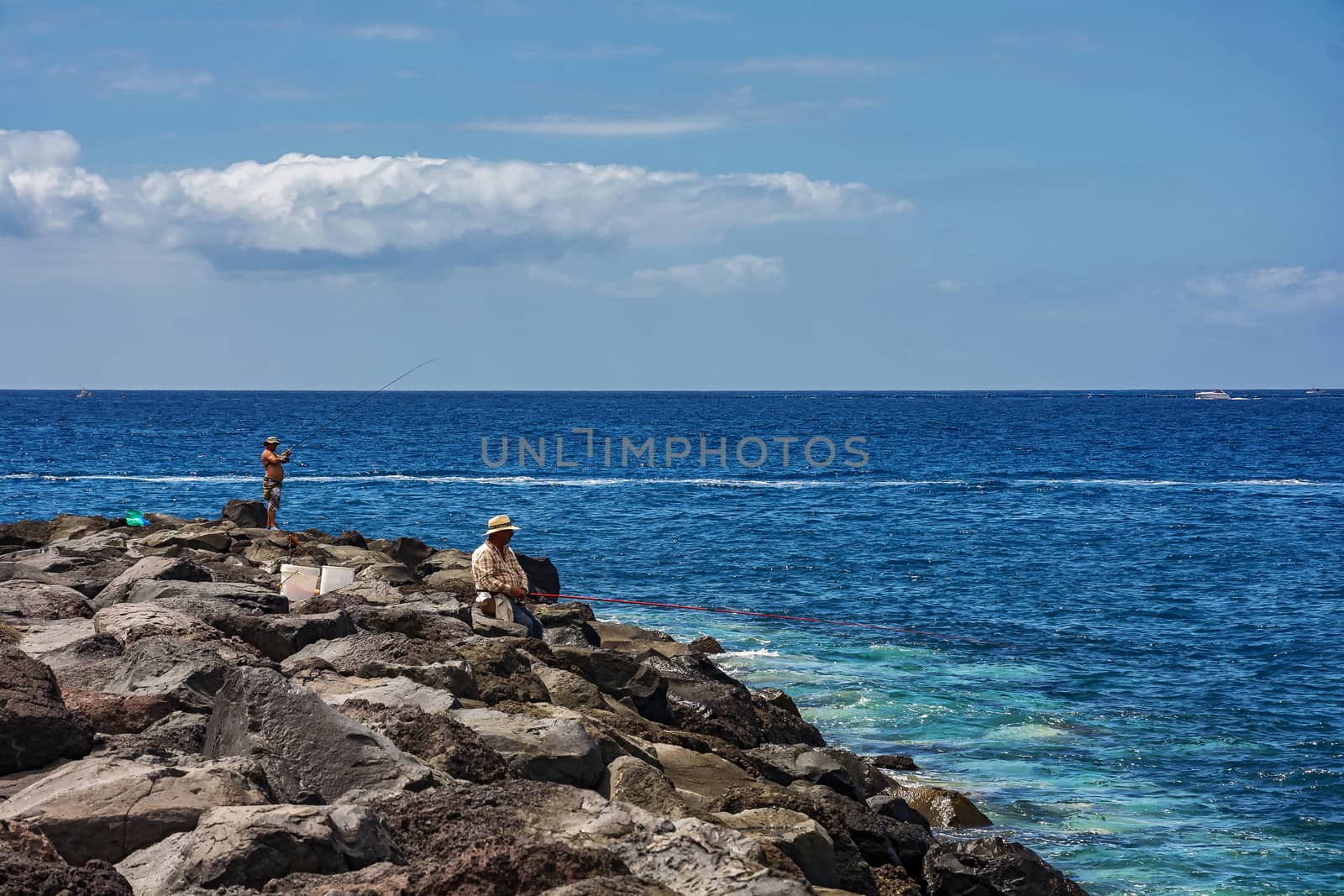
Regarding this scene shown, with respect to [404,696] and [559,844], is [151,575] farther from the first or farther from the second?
[559,844]

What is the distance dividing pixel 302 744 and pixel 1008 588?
1840 cm

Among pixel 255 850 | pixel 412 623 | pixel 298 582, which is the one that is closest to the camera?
pixel 255 850

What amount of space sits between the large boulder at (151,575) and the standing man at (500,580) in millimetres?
2349

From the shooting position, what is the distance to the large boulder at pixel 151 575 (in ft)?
34.2

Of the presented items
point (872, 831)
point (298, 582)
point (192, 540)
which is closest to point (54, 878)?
point (872, 831)

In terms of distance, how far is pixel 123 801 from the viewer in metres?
5.04

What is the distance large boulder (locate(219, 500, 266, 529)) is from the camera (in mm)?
19656

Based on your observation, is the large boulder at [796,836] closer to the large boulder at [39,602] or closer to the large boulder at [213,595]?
the large boulder at [213,595]

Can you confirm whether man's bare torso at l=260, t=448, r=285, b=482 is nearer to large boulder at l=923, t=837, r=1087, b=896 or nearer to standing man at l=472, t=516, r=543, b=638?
standing man at l=472, t=516, r=543, b=638

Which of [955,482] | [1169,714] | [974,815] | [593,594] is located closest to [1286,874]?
[974,815]

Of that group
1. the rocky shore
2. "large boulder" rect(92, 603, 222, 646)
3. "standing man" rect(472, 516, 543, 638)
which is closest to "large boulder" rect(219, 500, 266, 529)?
the rocky shore


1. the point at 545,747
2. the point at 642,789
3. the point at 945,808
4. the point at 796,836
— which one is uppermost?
the point at 545,747

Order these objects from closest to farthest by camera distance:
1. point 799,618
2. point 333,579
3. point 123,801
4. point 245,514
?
point 123,801 < point 333,579 < point 799,618 < point 245,514

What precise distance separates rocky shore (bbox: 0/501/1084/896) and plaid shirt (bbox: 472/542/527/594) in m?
0.36
